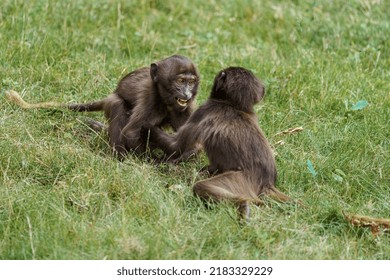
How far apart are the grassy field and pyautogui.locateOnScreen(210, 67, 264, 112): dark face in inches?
33.3

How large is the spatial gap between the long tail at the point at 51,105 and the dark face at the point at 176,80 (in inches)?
31.3

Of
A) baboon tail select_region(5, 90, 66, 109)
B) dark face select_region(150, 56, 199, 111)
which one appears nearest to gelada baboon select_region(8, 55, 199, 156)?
dark face select_region(150, 56, 199, 111)

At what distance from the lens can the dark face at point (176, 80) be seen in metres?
7.81

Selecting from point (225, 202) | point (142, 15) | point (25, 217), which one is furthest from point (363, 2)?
point (25, 217)

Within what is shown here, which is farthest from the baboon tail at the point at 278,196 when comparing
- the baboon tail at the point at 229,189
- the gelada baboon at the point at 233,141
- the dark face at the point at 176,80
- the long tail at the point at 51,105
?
the long tail at the point at 51,105

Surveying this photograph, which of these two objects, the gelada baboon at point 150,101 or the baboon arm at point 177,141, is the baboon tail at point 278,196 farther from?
the gelada baboon at point 150,101

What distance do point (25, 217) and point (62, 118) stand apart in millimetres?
2206

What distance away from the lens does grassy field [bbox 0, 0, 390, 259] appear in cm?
613


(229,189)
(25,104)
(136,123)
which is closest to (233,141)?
(229,189)

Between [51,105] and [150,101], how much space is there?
3.79 feet

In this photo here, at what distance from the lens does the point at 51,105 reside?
843cm

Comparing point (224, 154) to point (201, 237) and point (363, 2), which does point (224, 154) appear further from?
point (363, 2)

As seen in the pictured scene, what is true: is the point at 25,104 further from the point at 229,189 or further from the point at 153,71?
the point at 229,189

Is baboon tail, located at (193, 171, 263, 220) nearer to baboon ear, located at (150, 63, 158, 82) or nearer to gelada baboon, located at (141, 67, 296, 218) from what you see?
gelada baboon, located at (141, 67, 296, 218)
